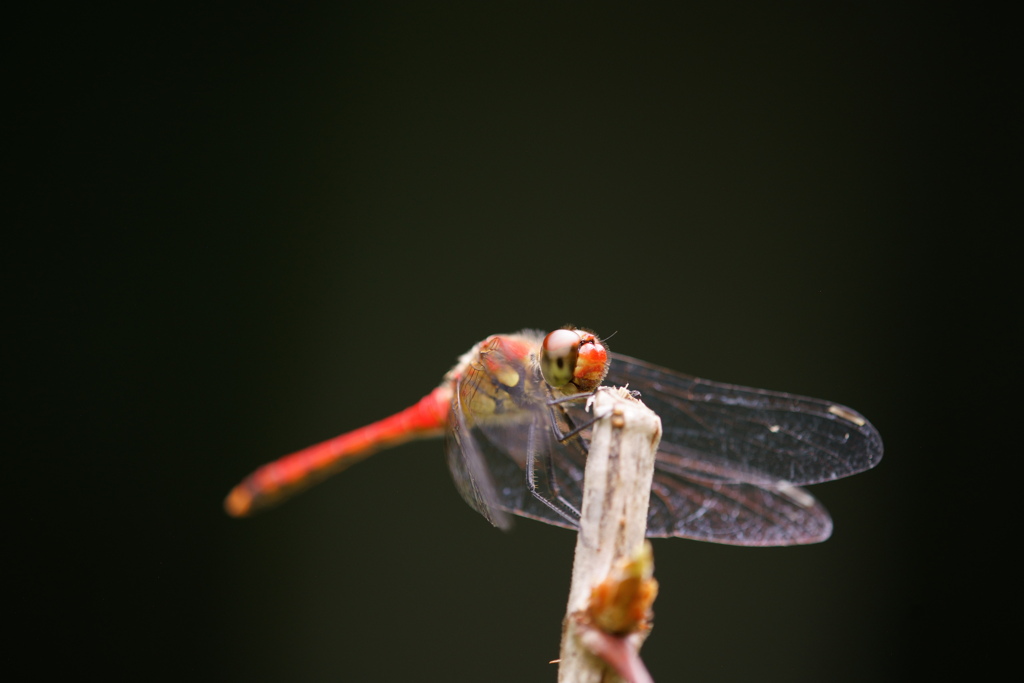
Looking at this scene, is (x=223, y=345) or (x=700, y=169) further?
(x=700, y=169)

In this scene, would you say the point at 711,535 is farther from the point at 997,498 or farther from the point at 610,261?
the point at 610,261

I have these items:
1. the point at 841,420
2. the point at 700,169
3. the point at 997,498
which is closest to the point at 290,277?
the point at 700,169

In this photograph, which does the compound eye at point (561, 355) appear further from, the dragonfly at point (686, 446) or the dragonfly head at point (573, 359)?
the dragonfly at point (686, 446)

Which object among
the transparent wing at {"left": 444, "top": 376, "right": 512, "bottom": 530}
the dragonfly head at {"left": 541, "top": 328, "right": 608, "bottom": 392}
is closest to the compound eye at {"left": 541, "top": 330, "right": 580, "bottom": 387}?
the dragonfly head at {"left": 541, "top": 328, "right": 608, "bottom": 392}

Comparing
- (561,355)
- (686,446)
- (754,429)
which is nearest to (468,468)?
(561,355)

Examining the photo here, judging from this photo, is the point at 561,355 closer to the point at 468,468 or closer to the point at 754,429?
the point at 468,468
